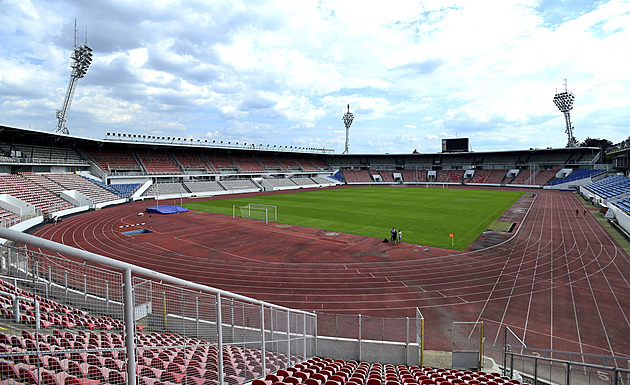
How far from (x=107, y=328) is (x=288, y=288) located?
10.8m

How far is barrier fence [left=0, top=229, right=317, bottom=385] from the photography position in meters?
3.19

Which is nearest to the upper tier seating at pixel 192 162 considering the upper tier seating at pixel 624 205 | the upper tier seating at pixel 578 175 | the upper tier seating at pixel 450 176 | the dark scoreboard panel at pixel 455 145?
the upper tier seating at pixel 450 176

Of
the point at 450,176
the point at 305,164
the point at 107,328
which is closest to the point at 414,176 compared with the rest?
the point at 450,176

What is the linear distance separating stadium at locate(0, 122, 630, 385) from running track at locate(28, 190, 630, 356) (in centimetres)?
12

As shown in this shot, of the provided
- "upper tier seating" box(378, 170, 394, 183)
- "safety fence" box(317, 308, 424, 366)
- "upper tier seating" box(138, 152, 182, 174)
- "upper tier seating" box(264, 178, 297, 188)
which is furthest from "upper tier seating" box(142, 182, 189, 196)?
"upper tier seating" box(378, 170, 394, 183)

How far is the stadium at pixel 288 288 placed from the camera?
4738mm

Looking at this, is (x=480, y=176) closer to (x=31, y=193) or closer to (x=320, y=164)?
(x=320, y=164)

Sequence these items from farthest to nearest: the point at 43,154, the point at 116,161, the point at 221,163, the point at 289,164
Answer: the point at 289,164, the point at 221,163, the point at 116,161, the point at 43,154

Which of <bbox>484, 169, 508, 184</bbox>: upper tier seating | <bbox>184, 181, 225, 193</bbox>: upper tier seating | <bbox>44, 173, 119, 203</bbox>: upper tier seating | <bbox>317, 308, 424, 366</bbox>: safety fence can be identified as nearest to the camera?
<bbox>317, 308, 424, 366</bbox>: safety fence

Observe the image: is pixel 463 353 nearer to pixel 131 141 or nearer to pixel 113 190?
pixel 113 190

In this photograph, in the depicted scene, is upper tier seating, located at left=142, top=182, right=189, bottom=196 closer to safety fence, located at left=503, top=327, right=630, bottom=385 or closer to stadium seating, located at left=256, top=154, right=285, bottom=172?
stadium seating, located at left=256, top=154, right=285, bottom=172

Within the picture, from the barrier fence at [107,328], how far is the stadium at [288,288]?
1.4 inches

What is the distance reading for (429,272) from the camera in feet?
61.9

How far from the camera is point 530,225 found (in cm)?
3144
